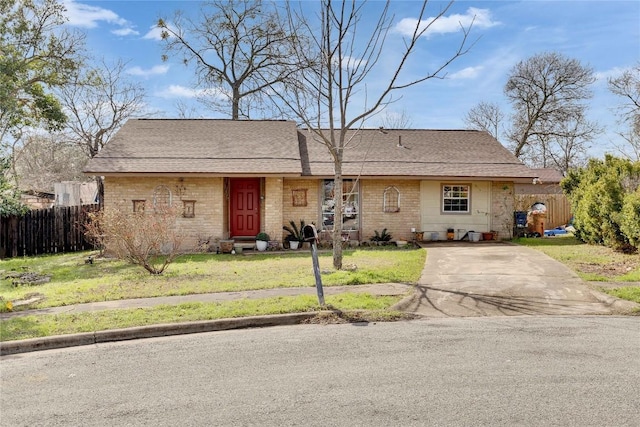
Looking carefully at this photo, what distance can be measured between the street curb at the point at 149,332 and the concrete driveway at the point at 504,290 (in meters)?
2.15

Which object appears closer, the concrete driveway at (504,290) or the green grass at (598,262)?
the concrete driveway at (504,290)

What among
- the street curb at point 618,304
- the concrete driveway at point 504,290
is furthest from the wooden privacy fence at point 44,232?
the street curb at point 618,304

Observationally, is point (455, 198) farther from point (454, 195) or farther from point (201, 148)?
point (201, 148)

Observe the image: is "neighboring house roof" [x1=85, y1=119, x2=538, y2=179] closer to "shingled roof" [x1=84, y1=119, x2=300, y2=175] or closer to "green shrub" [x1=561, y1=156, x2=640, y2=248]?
"shingled roof" [x1=84, y1=119, x2=300, y2=175]

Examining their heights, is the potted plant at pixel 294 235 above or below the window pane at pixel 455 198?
below

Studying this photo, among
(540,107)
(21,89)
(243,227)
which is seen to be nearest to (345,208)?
(243,227)

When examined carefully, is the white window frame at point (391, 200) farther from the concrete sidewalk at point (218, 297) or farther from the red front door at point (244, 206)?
the concrete sidewalk at point (218, 297)

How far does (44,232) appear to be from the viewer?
54.3ft

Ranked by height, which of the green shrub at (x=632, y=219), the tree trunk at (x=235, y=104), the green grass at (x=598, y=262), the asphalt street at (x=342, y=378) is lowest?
the asphalt street at (x=342, y=378)

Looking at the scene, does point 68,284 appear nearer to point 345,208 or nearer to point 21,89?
point 345,208

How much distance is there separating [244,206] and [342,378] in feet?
43.7

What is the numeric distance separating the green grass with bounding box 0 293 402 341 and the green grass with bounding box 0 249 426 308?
4.09 feet

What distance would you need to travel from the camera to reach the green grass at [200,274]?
29.5 feet

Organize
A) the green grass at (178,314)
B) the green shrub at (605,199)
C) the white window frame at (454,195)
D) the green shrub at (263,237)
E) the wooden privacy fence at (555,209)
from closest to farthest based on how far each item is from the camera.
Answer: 1. the green grass at (178,314)
2. the green shrub at (605,199)
3. the green shrub at (263,237)
4. the white window frame at (454,195)
5. the wooden privacy fence at (555,209)
